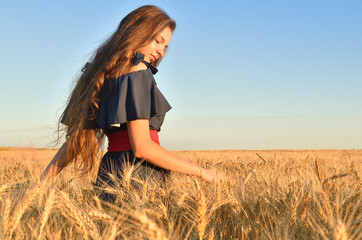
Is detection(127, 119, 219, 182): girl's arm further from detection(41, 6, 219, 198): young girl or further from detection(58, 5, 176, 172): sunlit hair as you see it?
detection(58, 5, 176, 172): sunlit hair

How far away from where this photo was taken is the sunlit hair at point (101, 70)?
Answer: 2061 mm

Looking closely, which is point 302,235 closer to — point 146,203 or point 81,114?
point 146,203

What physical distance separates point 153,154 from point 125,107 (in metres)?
0.27

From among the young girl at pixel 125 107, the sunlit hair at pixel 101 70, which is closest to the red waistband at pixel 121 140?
the young girl at pixel 125 107

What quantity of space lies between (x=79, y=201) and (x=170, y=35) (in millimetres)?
1078

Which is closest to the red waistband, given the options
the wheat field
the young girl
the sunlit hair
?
the young girl

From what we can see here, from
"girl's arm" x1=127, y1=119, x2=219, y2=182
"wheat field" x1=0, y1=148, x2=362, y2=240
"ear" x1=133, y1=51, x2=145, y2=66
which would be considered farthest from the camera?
"ear" x1=133, y1=51, x2=145, y2=66

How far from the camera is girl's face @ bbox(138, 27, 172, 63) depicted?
7.01ft

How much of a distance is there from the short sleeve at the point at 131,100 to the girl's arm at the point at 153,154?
50 mm

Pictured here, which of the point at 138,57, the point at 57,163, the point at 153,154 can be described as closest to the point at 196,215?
the point at 153,154

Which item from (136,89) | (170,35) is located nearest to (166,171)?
(136,89)

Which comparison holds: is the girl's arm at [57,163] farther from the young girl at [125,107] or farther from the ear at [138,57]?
the ear at [138,57]

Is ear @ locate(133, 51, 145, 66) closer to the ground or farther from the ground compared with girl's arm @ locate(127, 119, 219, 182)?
farther from the ground

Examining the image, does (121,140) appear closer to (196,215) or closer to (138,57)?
(138,57)
